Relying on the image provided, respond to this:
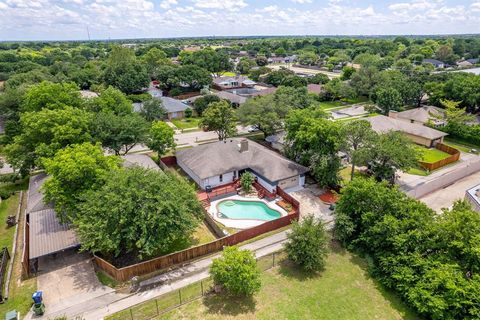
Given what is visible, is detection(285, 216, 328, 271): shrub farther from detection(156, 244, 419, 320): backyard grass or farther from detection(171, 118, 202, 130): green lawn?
detection(171, 118, 202, 130): green lawn

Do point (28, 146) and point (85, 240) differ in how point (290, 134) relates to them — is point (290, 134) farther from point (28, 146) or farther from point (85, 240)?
point (28, 146)

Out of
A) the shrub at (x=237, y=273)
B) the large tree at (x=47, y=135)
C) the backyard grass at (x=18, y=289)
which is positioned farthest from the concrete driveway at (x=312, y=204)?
the large tree at (x=47, y=135)

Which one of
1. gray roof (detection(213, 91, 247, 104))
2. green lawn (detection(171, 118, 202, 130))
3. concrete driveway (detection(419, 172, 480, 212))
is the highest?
gray roof (detection(213, 91, 247, 104))

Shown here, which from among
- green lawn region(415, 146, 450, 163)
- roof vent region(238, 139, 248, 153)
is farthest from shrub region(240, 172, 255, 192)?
green lawn region(415, 146, 450, 163)

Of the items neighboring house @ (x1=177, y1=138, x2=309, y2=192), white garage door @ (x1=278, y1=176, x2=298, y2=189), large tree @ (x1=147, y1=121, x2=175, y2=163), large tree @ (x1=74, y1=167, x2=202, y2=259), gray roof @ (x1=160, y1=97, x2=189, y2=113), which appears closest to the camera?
large tree @ (x1=74, y1=167, x2=202, y2=259)

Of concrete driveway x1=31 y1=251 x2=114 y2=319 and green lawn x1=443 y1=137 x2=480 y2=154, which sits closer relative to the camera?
concrete driveway x1=31 y1=251 x2=114 y2=319

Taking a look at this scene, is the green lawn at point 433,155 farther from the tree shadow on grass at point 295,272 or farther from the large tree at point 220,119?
the tree shadow on grass at point 295,272
